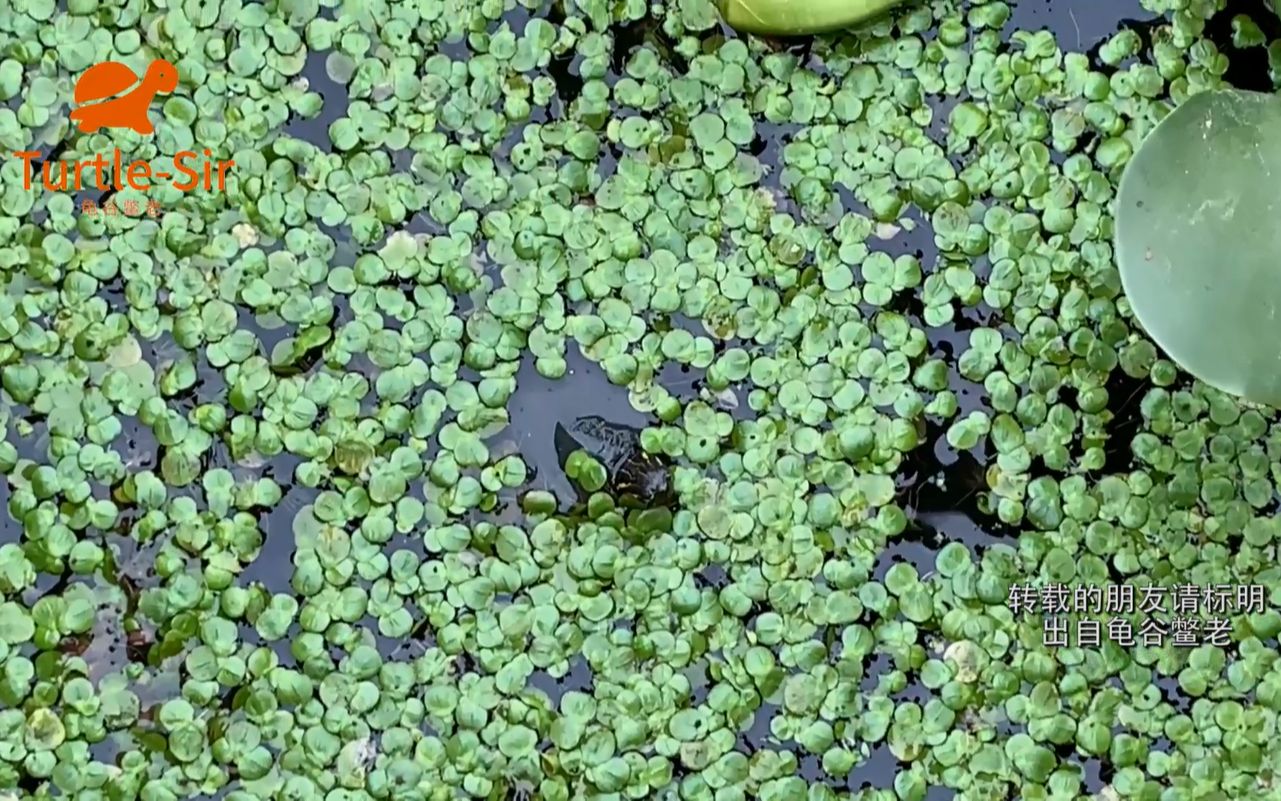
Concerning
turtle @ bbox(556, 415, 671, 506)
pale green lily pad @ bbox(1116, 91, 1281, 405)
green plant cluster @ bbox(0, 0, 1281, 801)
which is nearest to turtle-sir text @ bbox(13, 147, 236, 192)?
green plant cluster @ bbox(0, 0, 1281, 801)

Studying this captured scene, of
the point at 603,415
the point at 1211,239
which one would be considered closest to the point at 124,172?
the point at 603,415

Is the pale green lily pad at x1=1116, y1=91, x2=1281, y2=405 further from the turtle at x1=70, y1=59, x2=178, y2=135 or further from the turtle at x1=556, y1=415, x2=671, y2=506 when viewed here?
the turtle at x1=70, y1=59, x2=178, y2=135

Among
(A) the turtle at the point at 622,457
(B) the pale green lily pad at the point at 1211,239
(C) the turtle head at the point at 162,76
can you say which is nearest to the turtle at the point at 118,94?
(C) the turtle head at the point at 162,76

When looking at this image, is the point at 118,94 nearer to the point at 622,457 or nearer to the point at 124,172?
the point at 124,172

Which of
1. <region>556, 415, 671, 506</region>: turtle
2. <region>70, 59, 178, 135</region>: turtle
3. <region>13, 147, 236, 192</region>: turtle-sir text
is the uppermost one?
<region>70, 59, 178, 135</region>: turtle

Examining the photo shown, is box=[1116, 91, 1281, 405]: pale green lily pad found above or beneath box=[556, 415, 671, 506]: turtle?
above

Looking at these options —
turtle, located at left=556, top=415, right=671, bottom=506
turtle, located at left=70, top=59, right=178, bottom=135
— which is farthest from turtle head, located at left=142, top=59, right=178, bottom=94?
turtle, located at left=556, top=415, right=671, bottom=506

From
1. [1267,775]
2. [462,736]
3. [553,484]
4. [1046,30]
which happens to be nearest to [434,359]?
[553,484]

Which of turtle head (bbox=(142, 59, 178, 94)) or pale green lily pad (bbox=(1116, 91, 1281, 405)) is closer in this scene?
pale green lily pad (bbox=(1116, 91, 1281, 405))

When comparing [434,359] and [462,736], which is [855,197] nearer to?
[434,359]
